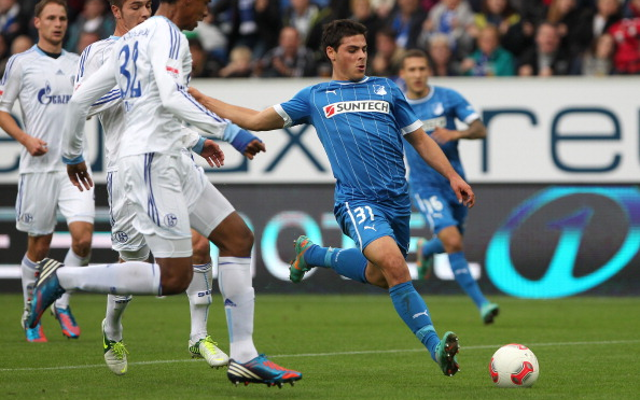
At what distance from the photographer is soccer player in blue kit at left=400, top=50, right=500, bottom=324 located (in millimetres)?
11922

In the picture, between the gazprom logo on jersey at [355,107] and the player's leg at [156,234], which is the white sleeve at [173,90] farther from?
the gazprom logo on jersey at [355,107]

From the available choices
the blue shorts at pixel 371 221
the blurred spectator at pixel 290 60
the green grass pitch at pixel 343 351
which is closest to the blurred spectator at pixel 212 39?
the blurred spectator at pixel 290 60

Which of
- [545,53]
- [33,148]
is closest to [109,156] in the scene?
[33,148]

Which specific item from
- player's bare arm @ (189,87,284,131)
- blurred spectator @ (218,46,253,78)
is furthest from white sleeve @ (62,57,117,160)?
blurred spectator @ (218,46,253,78)

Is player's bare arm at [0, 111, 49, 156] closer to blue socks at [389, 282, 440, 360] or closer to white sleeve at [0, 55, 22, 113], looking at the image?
white sleeve at [0, 55, 22, 113]

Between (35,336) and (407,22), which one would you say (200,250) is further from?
(407,22)

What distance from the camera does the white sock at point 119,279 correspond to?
22.1 ft

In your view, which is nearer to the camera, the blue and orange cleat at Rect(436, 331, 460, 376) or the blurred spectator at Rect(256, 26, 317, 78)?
the blue and orange cleat at Rect(436, 331, 460, 376)

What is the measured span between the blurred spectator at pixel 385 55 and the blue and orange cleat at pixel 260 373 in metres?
9.40

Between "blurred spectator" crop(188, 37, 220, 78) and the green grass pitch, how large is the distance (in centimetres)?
363

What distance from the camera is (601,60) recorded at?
1525 centimetres

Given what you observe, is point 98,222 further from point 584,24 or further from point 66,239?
point 584,24

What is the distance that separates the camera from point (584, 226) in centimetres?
1459

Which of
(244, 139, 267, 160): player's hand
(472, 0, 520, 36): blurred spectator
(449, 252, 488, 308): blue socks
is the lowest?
(449, 252, 488, 308): blue socks
